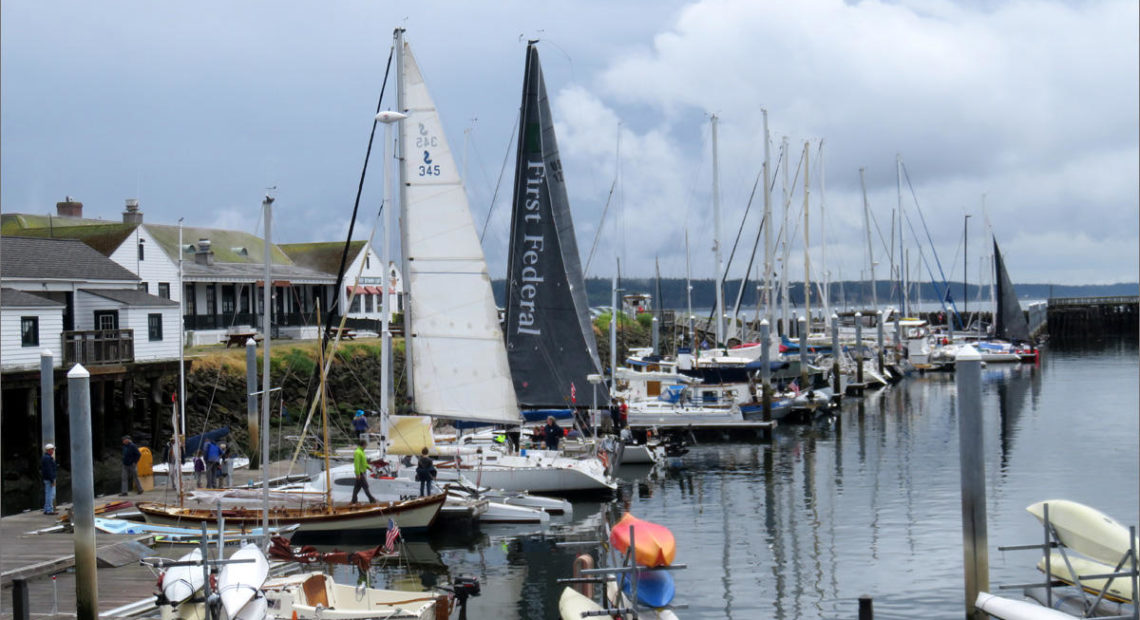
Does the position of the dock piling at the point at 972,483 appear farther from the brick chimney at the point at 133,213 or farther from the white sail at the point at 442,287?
the brick chimney at the point at 133,213

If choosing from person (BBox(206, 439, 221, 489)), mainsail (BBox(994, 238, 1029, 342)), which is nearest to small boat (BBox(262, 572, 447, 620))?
person (BBox(206, 439, 221, 489))

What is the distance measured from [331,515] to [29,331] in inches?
609

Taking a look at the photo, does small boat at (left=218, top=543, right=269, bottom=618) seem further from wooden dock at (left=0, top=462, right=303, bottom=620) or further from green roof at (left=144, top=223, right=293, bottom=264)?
green roof at (left=144, top=223, right=293, bottom=264)

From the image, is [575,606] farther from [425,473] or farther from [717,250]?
[717,250]

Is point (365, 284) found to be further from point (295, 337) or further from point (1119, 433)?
point (1119, 433)

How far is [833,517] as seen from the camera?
30156 mm

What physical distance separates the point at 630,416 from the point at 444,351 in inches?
707

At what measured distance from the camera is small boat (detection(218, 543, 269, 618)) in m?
15.8

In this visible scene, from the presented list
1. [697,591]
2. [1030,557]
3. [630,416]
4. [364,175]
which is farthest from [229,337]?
[1030,557]

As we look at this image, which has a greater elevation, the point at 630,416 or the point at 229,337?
the point at 229,337

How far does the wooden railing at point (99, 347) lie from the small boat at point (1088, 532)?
29378 mm

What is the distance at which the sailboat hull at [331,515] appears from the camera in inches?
987

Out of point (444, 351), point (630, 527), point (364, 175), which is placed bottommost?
point (630, 527)

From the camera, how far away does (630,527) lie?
16375 mm
